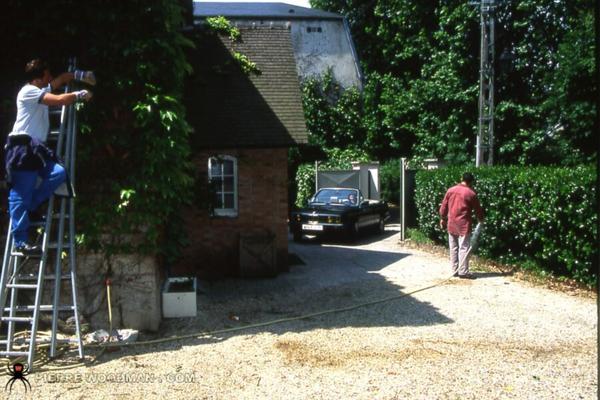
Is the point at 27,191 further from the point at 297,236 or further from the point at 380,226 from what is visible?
the point at 380,226

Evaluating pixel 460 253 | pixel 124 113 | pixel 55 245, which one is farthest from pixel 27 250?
pixel 460 253

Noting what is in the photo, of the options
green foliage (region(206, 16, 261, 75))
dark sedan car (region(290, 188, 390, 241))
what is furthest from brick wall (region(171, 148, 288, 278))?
dark sedan car (region(290, 188, 390, 241))

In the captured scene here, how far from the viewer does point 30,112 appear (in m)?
6.54

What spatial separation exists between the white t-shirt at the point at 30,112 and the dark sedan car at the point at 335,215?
12.1m

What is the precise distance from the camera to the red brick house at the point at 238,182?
12.4 m

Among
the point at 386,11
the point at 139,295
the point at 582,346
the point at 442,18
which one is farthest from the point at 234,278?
the point at 386,11

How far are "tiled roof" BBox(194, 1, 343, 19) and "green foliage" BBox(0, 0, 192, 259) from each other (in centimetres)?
2459

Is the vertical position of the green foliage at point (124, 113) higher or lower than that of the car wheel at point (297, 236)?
higher

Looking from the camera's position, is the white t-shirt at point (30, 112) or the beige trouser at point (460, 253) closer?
the white t-shirt at point (30, 112)

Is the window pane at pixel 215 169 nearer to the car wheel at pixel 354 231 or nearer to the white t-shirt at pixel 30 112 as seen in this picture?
the car wheel at pixel 354 231

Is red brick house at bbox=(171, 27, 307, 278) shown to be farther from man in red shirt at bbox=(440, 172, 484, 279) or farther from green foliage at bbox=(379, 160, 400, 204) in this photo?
green foliage at bbox=(379, 160, 400, 204)

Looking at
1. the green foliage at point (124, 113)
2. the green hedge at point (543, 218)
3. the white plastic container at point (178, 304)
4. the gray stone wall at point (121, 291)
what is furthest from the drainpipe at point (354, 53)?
the gray stone wall at point (121, 291)

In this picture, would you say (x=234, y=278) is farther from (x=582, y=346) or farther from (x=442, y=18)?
(x=442, y=18)

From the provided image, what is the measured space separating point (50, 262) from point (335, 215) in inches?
448
